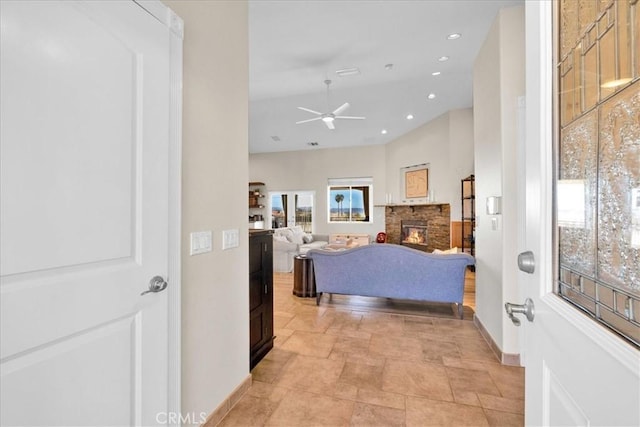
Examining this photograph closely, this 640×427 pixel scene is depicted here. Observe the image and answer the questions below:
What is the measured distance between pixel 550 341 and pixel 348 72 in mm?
4500

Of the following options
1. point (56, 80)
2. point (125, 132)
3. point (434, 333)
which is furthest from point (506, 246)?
point (56, 80)

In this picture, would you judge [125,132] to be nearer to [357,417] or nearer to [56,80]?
[56,80]

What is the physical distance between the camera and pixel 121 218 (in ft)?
3.67

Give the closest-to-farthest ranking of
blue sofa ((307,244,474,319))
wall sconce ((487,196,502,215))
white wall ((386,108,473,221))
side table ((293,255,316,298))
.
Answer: wall sconce ((487,196,502,215)) < blue sofa ((307,244,474,319)) < side table ((293,255,316,298)) < white wall ((386,108,473,221))

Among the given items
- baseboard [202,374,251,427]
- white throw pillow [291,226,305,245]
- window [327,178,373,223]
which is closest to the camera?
baseboard [202,374,251,427]

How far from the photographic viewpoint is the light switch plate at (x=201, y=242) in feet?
5.05

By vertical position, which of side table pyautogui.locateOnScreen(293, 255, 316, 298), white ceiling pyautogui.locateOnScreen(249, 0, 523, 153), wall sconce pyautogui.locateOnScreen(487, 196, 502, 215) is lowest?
side table pyautogui.locateOnScreen(293, 255, 316, 298)

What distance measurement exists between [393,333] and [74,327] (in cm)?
270

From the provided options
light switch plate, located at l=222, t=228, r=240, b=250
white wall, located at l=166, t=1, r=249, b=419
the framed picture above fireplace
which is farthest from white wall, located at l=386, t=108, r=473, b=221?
light switch plate, located at l=222, t=228, r=240, b=250

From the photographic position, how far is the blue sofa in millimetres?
3410

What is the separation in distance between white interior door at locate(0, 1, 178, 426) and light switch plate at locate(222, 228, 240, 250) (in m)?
0.49

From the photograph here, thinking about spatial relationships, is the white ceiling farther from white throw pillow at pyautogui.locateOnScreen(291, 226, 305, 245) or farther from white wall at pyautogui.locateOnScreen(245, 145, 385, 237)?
white throw pillow at pyautogui.locateOnScreen(291, 226, 305, 245)

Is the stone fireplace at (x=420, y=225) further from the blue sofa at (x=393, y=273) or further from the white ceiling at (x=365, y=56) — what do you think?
the blue sofa at (x=393, y=273)

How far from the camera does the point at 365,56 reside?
3986mm
